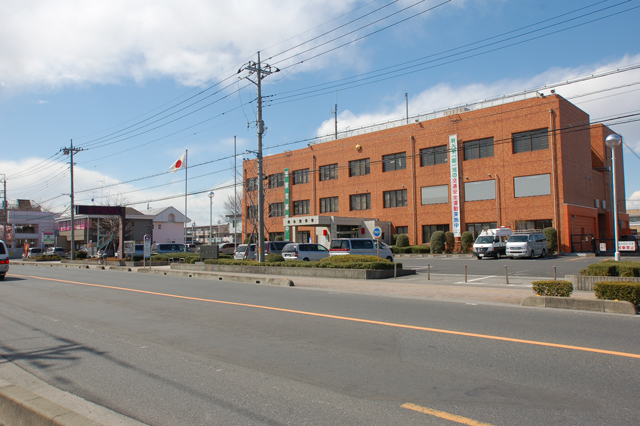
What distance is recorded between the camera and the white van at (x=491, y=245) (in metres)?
33.8

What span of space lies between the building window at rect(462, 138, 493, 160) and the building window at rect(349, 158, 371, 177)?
11.9m

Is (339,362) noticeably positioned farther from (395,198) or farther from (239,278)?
(395,198)

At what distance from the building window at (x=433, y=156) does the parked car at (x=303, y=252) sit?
21.5m

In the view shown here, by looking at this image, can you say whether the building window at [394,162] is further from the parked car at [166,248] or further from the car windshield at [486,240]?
the parked car at [166,248]

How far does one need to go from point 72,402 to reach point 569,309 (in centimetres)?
1018

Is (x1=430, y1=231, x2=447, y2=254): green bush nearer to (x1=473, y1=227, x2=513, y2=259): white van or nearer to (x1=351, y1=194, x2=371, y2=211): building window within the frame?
(x1=473, y1=227, x2=513, y2=259): white van

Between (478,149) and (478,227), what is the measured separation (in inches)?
293

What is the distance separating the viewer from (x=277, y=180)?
6231cm

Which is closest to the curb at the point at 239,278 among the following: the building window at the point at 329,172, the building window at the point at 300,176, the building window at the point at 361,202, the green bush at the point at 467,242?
the green bush at the point at 467,242

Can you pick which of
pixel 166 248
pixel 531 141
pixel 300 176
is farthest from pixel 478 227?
pixel 166 248

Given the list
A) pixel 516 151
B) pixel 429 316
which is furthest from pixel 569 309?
pixel 516 151

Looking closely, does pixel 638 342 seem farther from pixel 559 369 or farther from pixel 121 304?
pixel 121 304

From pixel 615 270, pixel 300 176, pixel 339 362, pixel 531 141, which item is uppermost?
pixel 531 141

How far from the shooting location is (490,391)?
4992 mm
